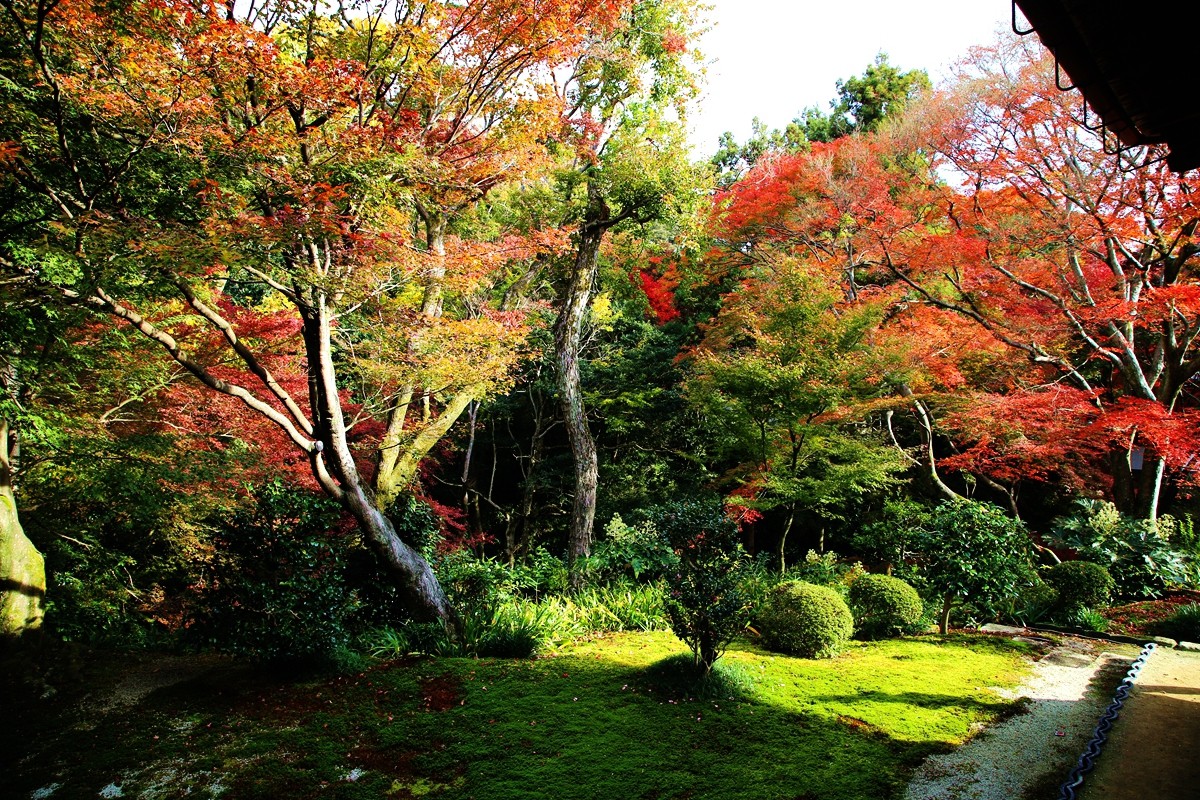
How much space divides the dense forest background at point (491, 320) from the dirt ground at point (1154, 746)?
5.35ft

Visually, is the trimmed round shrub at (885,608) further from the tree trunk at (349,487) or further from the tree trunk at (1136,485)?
the tree trunk at (1136,485)

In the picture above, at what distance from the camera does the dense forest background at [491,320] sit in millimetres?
4617

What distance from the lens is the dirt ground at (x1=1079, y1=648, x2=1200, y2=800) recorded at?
3.10 meters

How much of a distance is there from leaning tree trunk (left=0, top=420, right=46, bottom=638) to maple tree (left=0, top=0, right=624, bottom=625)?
1.74 metres

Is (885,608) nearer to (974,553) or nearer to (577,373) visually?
(974,553)

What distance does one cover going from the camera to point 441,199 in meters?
7.58

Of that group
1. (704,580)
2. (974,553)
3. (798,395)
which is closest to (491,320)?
(798,395)

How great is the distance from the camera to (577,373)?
10133mm

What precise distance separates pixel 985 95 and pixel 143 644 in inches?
510

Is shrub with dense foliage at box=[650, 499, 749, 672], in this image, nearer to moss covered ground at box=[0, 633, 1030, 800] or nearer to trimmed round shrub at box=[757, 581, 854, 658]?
moss covered ground at box=[0, 633, 1030, 800]

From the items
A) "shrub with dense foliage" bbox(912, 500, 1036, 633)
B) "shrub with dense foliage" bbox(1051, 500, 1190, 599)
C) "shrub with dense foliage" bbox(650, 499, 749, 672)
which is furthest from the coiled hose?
"shrub with dense foliage" bbox(1051, 500, 1190, 599)

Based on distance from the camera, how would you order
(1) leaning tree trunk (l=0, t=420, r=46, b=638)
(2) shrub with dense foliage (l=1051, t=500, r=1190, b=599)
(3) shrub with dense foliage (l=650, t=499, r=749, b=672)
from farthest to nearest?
(2) shrub with dense foliage (l=1051, t=500, r=1190, b=599) < (1) leaning tree trunk (l=0, t=420, r=46, b=638) < (3) shrub with dense foliage (l=650, t=499, r=749, b=672)

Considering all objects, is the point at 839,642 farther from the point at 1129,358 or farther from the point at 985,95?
the point at 985,95

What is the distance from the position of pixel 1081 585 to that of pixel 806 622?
144 inches
